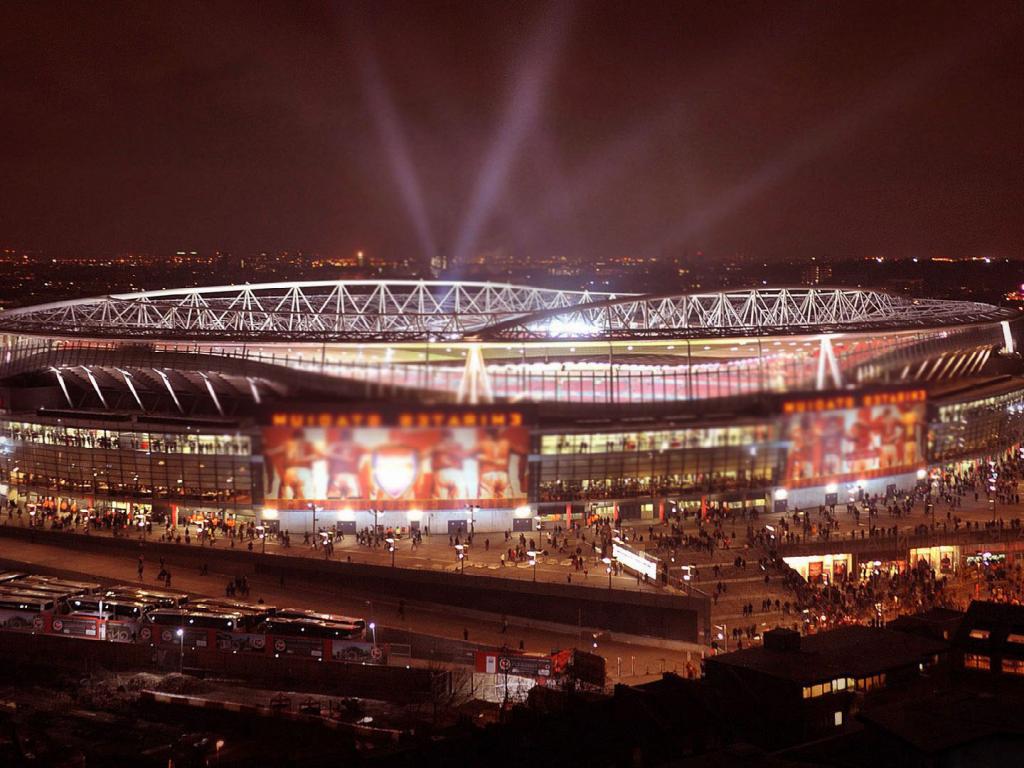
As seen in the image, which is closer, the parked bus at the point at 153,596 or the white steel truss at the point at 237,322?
the parked bus at the point at 153,596

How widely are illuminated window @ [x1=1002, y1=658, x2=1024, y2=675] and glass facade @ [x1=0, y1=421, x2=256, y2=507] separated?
21246 mm

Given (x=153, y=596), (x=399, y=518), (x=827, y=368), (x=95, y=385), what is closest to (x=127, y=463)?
(x=95, y=385)

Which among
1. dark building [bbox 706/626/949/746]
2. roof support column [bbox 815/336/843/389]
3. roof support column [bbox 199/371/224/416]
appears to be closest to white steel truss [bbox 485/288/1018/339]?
roof support column [bbox 815/336/843/389]

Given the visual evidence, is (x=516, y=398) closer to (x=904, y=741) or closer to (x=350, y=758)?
(x=350, y=758)

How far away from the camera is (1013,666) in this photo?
77.6 feet

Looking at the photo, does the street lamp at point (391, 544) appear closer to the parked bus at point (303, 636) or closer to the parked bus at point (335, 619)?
the parked bus at point (335, 619)

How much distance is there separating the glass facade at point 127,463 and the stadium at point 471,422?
68 millimetres

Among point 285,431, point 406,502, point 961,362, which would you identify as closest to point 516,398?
point 406,502

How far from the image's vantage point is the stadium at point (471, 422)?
111 feet

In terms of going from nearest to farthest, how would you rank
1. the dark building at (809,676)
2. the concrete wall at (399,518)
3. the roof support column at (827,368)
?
the dark building at (809,676) < the concrete wall at (399,518) < the roof support column at (827,368)

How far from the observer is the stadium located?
33.8 meters

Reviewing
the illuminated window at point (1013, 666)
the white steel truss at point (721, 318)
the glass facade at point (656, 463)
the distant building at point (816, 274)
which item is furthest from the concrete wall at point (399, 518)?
the distant building at point (816, 274)

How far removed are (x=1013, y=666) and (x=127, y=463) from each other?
26.3 meters

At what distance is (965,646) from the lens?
23.9 meters
